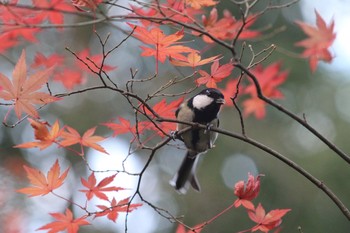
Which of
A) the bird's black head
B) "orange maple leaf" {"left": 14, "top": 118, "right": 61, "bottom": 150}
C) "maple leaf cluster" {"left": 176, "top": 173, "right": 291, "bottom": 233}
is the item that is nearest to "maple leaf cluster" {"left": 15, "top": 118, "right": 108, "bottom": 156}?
"orange maple leaf" {"left": 14, "top": 118, "right": 61, "bottom": 150}

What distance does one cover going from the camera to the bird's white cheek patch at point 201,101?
2783 millimetres

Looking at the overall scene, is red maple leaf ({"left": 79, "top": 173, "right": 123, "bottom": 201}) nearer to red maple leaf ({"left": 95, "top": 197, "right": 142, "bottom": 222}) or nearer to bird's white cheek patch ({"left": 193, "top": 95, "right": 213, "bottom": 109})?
red maple leaf ({"left": 95, "top": 197, "right": 142, "bottom": 222})

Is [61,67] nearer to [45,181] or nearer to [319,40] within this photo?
[45,181]

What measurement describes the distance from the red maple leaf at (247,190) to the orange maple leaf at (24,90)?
831mm

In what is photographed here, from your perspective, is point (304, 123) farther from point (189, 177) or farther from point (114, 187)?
point (189, 177)

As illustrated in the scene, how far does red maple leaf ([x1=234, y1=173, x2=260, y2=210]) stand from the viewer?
6.50ft

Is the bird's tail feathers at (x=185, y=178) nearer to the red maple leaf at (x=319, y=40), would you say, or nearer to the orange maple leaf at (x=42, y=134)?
the red maple leaf at (x=319, y=40)

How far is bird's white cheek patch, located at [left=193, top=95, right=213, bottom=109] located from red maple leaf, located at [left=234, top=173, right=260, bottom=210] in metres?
0.84

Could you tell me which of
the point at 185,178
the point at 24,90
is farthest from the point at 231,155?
the point at 24,90

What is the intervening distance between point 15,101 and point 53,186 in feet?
1.42

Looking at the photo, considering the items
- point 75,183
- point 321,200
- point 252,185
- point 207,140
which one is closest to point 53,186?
point 252,185

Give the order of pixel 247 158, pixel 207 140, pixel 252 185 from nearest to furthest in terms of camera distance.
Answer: pixel 252 185 < pixel 207 140 < pixel 247 158

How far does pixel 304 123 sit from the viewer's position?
5.70 ft

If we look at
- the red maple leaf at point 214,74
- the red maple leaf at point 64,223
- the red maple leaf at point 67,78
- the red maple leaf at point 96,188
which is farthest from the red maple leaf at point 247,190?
the red maple leaf at point 67,78
